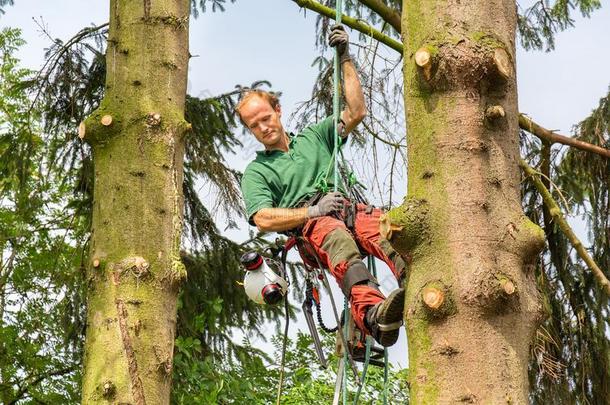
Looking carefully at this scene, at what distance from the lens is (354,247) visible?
3910 millimetres

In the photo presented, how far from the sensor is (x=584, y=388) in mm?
6156

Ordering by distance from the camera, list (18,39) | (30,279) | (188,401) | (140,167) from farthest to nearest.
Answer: (18,39) < (30,279) < (188,401) < (140,167)

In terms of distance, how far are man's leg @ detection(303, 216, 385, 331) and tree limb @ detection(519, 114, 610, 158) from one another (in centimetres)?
213

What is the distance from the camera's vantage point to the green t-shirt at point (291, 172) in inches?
170

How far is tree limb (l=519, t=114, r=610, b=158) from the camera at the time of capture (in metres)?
5.79

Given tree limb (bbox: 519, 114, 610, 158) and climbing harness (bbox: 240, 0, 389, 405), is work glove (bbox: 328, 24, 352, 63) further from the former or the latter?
tree limb (bbox: 519, 114, 610, 158)

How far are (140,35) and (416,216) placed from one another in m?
2.57

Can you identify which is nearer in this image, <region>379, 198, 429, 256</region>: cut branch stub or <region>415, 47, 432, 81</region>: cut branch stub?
<region>379, 198, 429, 256</region>: cut branch stub

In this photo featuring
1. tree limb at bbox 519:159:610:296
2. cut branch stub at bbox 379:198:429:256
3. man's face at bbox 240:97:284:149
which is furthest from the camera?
tree limb at bbox 519:159:610:296

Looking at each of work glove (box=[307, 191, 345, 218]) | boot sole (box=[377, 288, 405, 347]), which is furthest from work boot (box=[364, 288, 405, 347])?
work glove (box=[307, 191, 345, 218])

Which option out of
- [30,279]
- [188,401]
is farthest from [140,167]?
[30,279]

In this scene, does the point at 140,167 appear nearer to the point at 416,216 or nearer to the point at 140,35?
the point at 140,35

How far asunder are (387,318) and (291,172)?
127 cm

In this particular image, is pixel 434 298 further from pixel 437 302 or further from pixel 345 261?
pixel 345 261
